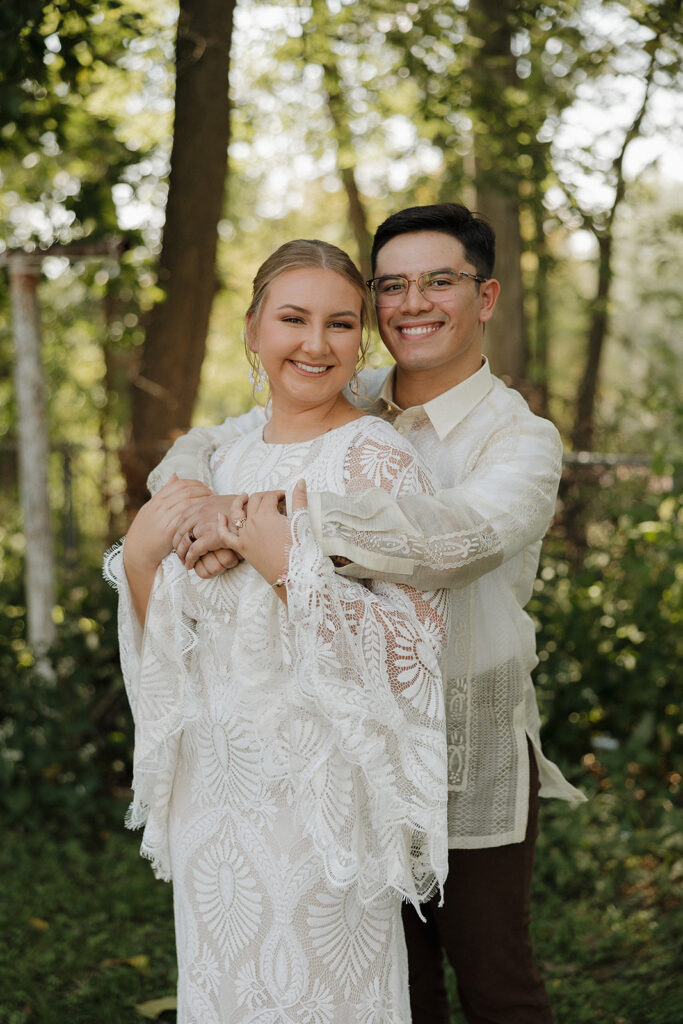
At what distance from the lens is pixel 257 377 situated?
97.9 inches

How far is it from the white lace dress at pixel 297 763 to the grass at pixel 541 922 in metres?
1.57

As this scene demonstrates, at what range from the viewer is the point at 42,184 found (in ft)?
25.4

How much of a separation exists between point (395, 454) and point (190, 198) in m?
4.49

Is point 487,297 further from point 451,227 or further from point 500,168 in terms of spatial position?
point 500,168

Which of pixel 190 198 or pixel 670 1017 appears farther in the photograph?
pixel 190 198

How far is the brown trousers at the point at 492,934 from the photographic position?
244 centimetres

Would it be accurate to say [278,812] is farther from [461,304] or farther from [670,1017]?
[670,1017]

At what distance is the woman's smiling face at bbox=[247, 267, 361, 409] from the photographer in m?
2.17

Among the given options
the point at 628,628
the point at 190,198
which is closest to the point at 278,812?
the point at 628,628

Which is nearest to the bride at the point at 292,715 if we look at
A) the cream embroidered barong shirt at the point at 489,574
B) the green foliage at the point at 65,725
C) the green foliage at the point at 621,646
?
the cream embroidered barong shirt at the point at 489,574

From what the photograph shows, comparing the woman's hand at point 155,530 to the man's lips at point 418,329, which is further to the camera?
the man's lips at point 418,329

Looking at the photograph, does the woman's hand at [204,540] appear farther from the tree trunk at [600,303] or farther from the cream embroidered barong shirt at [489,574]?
the tree trunk at [600,303]

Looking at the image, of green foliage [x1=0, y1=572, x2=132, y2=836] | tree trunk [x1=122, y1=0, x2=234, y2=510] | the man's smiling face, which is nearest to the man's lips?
the man's smiling face

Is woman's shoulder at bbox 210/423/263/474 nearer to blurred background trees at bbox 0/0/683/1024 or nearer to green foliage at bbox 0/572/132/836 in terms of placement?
blurred background trees at bbox 0/0/683/1024
